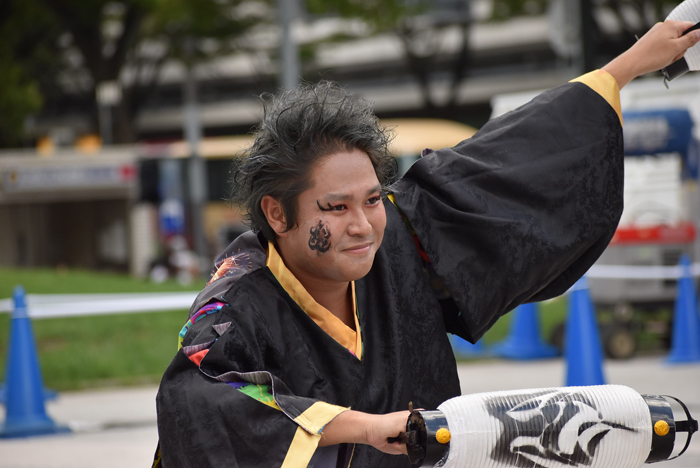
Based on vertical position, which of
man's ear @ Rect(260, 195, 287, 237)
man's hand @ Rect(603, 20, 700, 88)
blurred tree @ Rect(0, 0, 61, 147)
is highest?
blurred tree @ Rect(0, 0, 61, 147)

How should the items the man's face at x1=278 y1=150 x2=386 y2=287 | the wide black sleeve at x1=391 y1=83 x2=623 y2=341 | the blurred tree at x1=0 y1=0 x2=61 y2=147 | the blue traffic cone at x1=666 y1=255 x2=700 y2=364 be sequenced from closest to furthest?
1. the man's face at x1=278 y1=150 x2=386 y2=287
2. the wide black sleeve at x1=391 y1=83 x2=623 y2=341
3. the blue traffic cone at x1=666 y1=255 x2=700 y2=364
4. the blurred tree at x1=0 y1=0 x2=61 y2=147

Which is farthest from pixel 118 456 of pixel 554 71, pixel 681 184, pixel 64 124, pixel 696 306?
pixel 64 124

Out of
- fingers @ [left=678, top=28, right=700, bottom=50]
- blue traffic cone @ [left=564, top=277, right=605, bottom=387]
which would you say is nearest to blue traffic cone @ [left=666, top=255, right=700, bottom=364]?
blue traffic cone @ [left=564, top=277, right=605, bottom=387]

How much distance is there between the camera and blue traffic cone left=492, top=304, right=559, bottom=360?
8281mm

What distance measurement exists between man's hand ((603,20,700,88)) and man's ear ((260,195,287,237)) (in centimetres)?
98

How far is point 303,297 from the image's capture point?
6.05ft

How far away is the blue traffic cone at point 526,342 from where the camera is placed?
→ 828 centimetres

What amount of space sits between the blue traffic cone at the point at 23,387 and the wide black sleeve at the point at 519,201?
4465 millimetres

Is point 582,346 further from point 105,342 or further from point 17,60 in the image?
point 17,60

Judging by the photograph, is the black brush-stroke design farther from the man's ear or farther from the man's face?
the man's ear

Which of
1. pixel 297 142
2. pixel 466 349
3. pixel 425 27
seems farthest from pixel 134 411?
pixel 425 27

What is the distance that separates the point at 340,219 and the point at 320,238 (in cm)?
6

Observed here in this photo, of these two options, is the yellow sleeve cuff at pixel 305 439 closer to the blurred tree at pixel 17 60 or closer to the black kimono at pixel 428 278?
the black kimono at pixel 428 278

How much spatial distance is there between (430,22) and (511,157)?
23429 millimetres
